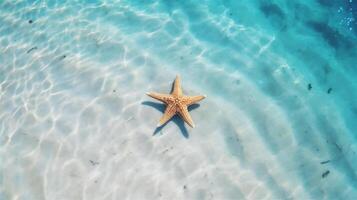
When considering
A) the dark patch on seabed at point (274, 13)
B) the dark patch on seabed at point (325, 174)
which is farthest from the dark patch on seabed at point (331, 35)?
the dark patch on seabed at point (325, 174)

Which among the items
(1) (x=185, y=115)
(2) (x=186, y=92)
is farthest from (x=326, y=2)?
(1) (x=185, y=115)

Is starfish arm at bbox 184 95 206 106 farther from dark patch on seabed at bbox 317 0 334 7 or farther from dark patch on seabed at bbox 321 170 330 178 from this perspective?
dark patch on seabed at bbox 317 0 334 7

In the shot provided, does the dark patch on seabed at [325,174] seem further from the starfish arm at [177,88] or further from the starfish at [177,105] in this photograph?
the starfish arm at [177,88]

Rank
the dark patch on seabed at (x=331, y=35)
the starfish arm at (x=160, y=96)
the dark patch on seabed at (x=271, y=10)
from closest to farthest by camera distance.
→ the starfish arm at (x=160, y=96) < the dark patch on seabed at (x=331, y=35) < the dark patch on seabed at (x=271, y=10)

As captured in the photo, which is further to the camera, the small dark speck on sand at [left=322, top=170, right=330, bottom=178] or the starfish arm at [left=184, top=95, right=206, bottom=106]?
the starfish arm at [left=184, top=95, right=206, bottom=106]

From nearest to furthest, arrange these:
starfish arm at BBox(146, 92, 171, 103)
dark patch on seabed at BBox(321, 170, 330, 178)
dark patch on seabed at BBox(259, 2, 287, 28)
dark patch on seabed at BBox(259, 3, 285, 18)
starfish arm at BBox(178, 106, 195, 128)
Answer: dark patch on seabed at BBox(321, 170, 330, 178) → starfish arm at BBox(178, 106, 195, 128) → starfish arm at BBox(146, 92, 171, 103) → dark patch on seabed at BBox(259, 2, 287, 28) → dark patch on seabed at BBox(259, 3, 285, 18)

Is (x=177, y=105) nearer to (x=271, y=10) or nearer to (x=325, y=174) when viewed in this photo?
(x=325, y=174)

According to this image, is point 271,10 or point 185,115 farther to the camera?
point 271,10

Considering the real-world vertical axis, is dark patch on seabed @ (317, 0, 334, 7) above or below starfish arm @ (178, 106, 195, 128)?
above

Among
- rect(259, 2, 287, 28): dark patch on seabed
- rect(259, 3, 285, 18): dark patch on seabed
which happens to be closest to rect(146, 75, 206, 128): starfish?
rect(259, 2, 287, 28): dark patch on seabed

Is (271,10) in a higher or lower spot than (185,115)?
higher
